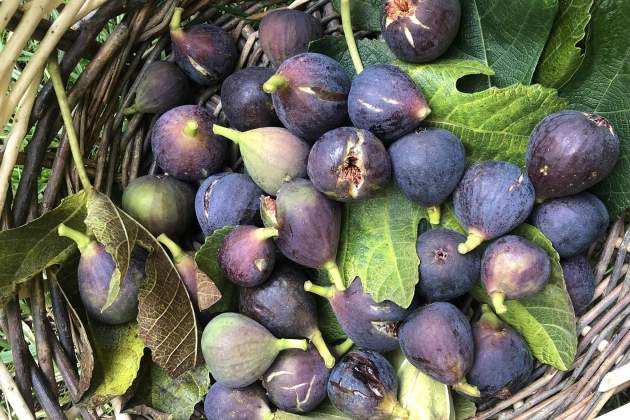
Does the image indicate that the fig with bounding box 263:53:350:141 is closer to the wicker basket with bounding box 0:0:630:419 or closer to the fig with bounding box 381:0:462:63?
the fig with bounding box 381:0:462:63

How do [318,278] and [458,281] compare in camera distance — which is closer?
[458,281]

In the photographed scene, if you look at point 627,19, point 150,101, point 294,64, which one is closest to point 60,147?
point 150,101

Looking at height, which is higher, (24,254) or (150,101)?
(150,101)

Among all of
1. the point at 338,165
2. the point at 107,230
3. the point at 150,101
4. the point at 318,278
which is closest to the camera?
the point at 338,165

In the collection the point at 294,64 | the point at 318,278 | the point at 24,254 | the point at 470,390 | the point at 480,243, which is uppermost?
the point at 294,64

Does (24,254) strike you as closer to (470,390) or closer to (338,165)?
(338,165)

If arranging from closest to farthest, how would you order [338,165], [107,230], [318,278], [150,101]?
1. [338,165]
2. [107,230]
3. [318,278]
4. [150,101]

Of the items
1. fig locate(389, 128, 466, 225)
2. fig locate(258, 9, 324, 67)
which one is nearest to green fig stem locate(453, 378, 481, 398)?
fig locate(389, 128, 466, 225)
